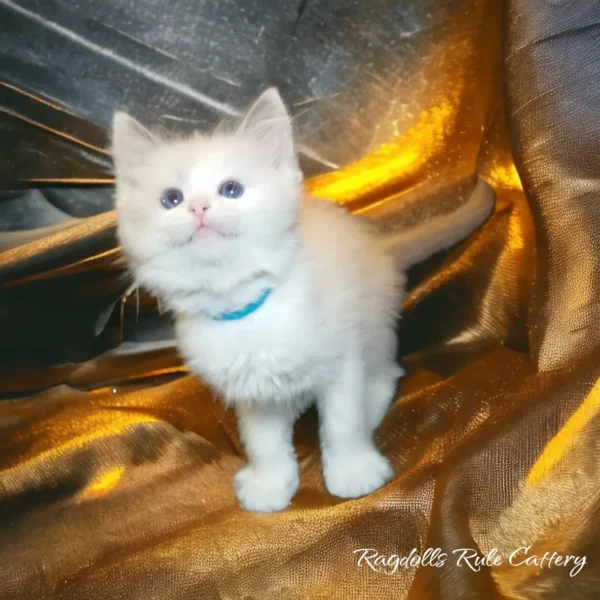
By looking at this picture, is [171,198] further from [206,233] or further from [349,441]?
[349,441]

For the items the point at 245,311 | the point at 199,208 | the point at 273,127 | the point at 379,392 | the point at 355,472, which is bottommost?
the point at 355,472

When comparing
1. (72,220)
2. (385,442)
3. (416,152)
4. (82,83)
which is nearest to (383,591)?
(385,442)

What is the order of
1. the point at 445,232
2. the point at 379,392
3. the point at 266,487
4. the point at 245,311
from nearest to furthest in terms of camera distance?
the point at 245,311, the point at 266,487, the point at 379,392, the point at 445,232

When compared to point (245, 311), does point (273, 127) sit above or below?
above

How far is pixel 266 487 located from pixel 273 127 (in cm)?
56

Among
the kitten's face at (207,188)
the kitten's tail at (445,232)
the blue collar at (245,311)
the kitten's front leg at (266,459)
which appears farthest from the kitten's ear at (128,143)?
the kitten's tail at (445,232)

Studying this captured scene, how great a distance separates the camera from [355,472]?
3.31 feet

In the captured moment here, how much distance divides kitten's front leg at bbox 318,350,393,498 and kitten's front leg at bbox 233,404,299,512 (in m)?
0.07

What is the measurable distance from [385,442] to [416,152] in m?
0.66

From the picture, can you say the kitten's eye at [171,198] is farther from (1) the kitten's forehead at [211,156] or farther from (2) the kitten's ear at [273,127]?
(2) the kitten's ear at [273,127]

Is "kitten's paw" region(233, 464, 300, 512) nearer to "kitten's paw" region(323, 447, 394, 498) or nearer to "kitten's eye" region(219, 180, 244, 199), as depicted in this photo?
"kitten's paw" region(323, 447, 394, 498)

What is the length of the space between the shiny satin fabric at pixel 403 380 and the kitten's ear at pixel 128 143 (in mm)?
349

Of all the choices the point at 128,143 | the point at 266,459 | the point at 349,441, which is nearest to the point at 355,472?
the point at 349,441

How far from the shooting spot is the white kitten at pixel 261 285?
0.86 m
